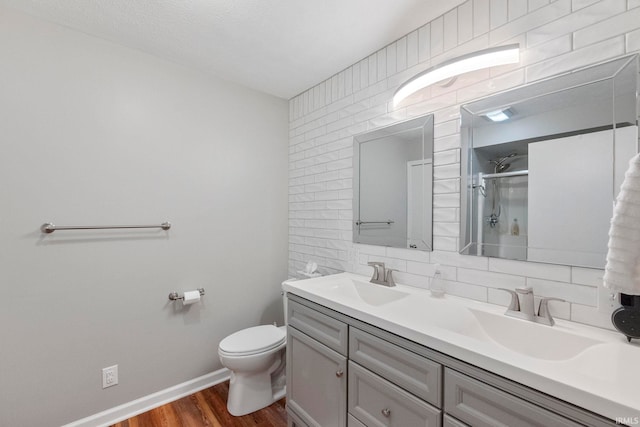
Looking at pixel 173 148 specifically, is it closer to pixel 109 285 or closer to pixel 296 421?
pixel 109 285

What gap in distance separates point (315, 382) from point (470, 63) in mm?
1739

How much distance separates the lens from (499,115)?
1.31 meters

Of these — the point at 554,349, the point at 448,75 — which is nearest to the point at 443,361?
the point at 554,349

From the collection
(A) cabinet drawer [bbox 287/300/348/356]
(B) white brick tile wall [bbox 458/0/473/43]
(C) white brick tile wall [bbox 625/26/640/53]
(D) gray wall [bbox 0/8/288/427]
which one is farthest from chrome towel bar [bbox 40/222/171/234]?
(C) white brick tile wall [bbox 625/26/640/53]

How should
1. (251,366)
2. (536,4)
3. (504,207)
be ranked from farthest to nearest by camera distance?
(251,366)
(504,207)
(536,4)

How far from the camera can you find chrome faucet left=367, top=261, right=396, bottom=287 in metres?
1.71

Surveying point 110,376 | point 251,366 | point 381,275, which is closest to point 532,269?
point 381,275

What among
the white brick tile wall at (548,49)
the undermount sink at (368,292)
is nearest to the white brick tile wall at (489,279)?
the undermount sink at (368,292)

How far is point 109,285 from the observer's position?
1795mm

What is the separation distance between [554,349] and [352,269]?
1.18 metres

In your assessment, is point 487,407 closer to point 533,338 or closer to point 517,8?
point 533,338

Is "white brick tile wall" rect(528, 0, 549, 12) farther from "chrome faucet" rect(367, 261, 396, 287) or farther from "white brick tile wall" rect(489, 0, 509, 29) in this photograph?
"chrome faucet" rect(367, 261, 396, 287)

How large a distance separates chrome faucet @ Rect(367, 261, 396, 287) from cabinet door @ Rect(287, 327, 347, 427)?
511mm

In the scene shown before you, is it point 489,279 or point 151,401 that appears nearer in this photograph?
point 489,279
